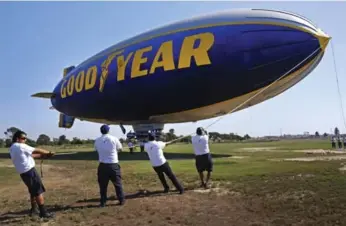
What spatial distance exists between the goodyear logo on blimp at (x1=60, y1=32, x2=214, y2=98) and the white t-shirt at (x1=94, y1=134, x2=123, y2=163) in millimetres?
13843

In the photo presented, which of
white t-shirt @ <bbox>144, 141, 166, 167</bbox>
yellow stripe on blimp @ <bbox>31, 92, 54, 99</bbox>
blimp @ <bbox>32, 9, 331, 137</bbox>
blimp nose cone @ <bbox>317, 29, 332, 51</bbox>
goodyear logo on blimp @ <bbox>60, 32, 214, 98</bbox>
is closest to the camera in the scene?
white t-shirt @ <bbox>144, 141, 166, 167</bbox>

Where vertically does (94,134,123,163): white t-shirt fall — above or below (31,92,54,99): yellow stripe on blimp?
below

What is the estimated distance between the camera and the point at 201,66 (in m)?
23.0

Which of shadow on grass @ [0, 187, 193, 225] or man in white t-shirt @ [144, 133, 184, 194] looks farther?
man in white t-shirt @ [144, 133, 184, 194]

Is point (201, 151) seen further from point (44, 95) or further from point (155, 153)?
point (44, 95)

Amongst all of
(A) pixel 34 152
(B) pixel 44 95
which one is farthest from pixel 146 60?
(B) pixel 44 95

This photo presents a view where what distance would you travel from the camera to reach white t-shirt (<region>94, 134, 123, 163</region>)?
390 inches

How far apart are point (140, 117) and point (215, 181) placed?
17.2m

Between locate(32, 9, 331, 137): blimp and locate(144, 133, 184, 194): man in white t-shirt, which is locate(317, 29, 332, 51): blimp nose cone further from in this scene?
locate(144, 133, 184, 194): man in white t-shirt

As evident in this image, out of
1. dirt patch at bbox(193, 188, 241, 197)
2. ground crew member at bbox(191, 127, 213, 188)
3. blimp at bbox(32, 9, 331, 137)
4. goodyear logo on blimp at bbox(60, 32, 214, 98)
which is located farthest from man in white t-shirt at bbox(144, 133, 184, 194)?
goodyear logo on blimp at bbox(60, 32, 214, 98)

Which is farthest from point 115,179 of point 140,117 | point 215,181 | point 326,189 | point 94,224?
point 140,117

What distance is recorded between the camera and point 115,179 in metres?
9.86

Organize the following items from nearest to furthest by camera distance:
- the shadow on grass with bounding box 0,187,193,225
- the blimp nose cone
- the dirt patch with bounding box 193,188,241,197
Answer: the shadow on grass with bounding box 0,187,193,225 < the dirt patch with bounding box 193,188,241,197 < the blimp nose cone

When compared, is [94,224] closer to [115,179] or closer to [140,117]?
[115,179]
